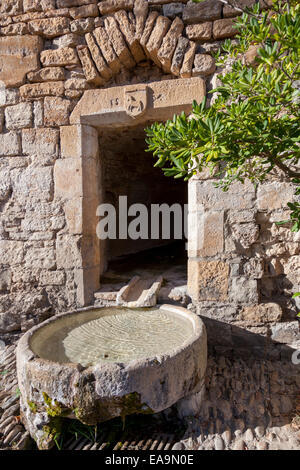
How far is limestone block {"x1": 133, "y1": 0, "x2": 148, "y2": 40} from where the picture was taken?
2.88 metres

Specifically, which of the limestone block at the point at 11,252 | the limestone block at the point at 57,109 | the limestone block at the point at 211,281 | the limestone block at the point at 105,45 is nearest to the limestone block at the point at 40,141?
the limestone block at the point at 57,109

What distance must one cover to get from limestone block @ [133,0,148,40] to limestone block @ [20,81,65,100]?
952mm

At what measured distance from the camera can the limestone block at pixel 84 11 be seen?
298 cm

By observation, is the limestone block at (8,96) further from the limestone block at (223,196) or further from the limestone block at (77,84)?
the limestone block at (223,196)

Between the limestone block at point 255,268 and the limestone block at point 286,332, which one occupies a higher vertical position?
the limestone block at point 255,268

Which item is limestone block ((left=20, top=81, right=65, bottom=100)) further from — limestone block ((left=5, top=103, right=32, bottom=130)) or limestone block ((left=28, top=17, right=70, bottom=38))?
limestone block ((left=28, top=17, right=70, bottom=38))

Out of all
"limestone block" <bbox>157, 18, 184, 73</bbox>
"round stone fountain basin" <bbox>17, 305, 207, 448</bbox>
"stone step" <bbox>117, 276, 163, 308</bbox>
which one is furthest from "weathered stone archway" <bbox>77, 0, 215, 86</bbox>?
"round stone fountain basin" <bbox>17, 305, 207, 448</bbox>

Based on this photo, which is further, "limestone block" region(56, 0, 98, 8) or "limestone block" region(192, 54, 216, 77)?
"limestone block" region(56, 0, 98, 8)

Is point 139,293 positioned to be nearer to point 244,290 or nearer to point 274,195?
point 244,290

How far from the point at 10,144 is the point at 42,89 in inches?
27.4

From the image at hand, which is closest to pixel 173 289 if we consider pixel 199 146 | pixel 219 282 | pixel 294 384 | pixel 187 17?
pixel 219 282

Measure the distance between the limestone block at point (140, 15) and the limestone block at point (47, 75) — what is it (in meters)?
0.89

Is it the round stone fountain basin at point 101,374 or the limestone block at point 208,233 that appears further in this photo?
the limestone block at point 208,233

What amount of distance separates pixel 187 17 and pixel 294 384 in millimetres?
3585
